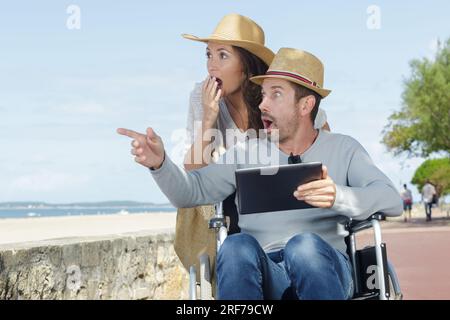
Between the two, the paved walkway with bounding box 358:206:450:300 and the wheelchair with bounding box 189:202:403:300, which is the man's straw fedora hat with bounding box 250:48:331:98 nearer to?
the wheelchair with bounding box 189:202:403:300

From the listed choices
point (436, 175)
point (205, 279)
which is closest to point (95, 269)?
point (205, 279)

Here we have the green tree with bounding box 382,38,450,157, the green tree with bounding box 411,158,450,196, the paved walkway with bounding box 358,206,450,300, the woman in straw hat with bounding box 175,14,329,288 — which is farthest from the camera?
the green tree with bounding box 411,158,450,196

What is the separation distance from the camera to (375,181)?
3734 mm

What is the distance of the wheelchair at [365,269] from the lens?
12.1 feet

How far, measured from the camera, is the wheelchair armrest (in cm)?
370

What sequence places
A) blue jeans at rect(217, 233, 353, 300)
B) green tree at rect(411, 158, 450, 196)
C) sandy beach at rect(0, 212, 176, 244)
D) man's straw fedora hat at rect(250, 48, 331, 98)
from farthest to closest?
green tree at rect(411, 158, 450, 196), sandy beach at rect(0, 212, 176, 244), man's straw fedora hat at rect(250, 48, 331, 98), blue jeans at rect(217, 233, 353, 300)

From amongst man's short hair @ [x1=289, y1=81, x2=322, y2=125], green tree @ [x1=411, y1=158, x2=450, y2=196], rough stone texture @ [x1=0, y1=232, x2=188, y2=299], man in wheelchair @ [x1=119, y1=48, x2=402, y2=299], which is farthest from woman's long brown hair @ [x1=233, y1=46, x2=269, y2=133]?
green tree @ [x1=411, y1=158, x2=450, y2=196]

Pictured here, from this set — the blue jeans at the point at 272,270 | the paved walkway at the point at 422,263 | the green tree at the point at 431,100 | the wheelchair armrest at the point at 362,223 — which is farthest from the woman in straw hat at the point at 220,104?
the green tree at the point at 431,100

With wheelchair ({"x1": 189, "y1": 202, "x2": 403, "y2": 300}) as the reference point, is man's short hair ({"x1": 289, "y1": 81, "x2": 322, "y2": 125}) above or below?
above

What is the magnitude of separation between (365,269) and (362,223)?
0.23 metres

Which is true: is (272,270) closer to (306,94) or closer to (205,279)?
(205,279)

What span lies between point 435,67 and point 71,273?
28.6 m

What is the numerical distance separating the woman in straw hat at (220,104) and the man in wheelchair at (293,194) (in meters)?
0.35

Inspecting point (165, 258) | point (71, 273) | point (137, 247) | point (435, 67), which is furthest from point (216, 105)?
point (435, 67)
